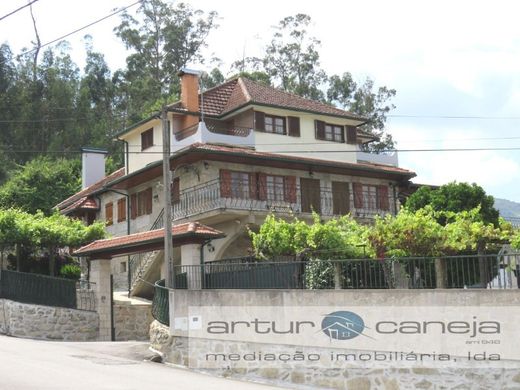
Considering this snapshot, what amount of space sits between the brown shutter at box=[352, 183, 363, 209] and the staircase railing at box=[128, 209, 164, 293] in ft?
27.7

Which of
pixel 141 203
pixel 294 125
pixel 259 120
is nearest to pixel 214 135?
pixel 259 120

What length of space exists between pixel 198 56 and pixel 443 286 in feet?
173

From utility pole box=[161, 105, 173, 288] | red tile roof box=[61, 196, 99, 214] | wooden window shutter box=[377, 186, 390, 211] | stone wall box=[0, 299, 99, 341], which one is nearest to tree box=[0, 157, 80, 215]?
red tile roof box=[61, 196, 99, 214]

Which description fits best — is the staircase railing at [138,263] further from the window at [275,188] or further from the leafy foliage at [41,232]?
the window at [275,188]

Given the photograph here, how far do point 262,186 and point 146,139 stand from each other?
6992 millimetres

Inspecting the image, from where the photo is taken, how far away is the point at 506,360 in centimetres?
1570

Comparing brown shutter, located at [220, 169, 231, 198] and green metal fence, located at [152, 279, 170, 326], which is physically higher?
brown shutter, located at [220, 169, 231, 198]

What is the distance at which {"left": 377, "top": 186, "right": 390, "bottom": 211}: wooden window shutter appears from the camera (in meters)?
33.5

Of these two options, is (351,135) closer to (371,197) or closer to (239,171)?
(371,197)

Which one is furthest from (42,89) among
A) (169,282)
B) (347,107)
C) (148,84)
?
(169,282)

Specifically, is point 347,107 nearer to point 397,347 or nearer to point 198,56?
point 198,56

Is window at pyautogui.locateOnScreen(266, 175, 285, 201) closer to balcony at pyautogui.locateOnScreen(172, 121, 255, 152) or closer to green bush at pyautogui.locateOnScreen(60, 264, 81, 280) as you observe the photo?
balcony at pyautogui.locateOnScreen(172, 121, 255, 152)

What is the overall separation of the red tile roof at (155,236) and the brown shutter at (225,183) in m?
4.64

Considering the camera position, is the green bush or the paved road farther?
the green bush
